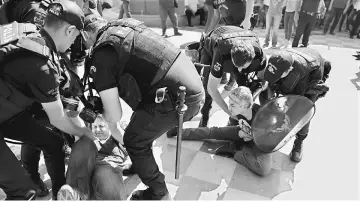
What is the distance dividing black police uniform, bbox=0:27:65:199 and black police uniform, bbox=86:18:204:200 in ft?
0.85

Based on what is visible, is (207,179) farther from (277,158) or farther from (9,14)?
(9,14)

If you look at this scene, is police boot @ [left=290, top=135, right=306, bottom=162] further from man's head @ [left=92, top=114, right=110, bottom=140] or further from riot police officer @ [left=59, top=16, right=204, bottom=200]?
man's head @ [left=92, top=114, right=110, bottom=140]

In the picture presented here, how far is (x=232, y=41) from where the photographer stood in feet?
8.21

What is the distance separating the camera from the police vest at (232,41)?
2529mm

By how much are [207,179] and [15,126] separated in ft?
5.06

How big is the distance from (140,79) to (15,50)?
705 millimetres

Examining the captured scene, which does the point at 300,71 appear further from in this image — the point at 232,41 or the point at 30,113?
the point at 30,113

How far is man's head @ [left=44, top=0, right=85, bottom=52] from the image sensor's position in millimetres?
1746

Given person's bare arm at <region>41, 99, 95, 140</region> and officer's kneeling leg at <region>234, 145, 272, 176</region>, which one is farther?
officer's kneeling leg at <region>234, 145, 272, 176</region>

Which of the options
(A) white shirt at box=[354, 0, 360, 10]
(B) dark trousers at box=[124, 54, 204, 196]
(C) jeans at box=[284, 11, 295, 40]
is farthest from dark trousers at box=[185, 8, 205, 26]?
(B) dark trousers at box=[124, 54, 204, 196]

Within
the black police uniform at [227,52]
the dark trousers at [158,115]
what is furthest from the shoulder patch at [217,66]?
the dark trousers at [158,115]

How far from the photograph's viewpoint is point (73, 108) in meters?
2.16

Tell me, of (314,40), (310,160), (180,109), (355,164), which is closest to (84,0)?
(180,109)

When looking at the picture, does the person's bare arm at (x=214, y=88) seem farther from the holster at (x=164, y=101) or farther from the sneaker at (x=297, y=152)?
the holster at (x=164, y=101)
